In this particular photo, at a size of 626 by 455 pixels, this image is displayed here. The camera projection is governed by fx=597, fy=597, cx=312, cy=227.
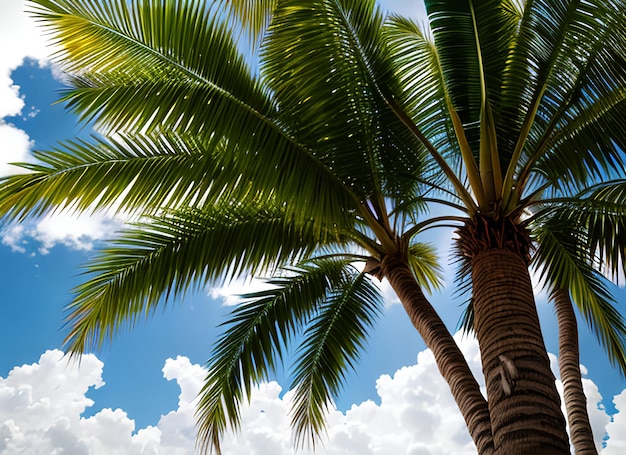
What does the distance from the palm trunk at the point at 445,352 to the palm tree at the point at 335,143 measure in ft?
0.05

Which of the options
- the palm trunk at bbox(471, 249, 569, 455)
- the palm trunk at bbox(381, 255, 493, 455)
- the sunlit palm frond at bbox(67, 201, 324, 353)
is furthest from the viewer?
the sunlit palm frond at bbox(67, 201, 324, 353)

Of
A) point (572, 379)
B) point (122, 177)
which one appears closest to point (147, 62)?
point (122, 177)

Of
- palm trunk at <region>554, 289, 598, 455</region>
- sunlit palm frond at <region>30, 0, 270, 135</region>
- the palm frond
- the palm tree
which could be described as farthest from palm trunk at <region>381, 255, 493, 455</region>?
palm trunk at <region>554, 289, 598, 455</region>

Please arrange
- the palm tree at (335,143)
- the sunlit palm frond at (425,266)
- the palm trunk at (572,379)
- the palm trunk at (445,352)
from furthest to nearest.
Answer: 1. the sunlit palm frond at (425,266)
2. the palm trunk at (572,379)
3. the palm tree at (335,143)
4. the palm trunk at (445,352)

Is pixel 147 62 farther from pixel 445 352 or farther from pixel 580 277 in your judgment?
pixel 580 277

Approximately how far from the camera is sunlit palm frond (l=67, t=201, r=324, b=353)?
5.51 m

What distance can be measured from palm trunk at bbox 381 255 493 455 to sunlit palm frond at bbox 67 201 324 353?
2.82 ft

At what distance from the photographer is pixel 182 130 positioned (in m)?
4.65

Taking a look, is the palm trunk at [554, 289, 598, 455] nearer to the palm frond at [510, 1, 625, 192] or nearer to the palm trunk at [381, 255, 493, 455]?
the palm frond at [510, 1, 625, 192]

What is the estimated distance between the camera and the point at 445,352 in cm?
468

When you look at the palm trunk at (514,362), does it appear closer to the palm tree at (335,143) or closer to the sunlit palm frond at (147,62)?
the palm tree at (335,143)

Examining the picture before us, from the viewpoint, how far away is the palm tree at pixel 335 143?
4648 mm

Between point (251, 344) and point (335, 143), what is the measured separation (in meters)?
2.66

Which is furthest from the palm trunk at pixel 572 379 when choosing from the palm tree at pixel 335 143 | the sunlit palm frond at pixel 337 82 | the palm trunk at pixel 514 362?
the sunlit palm frond at pixel 337 82
